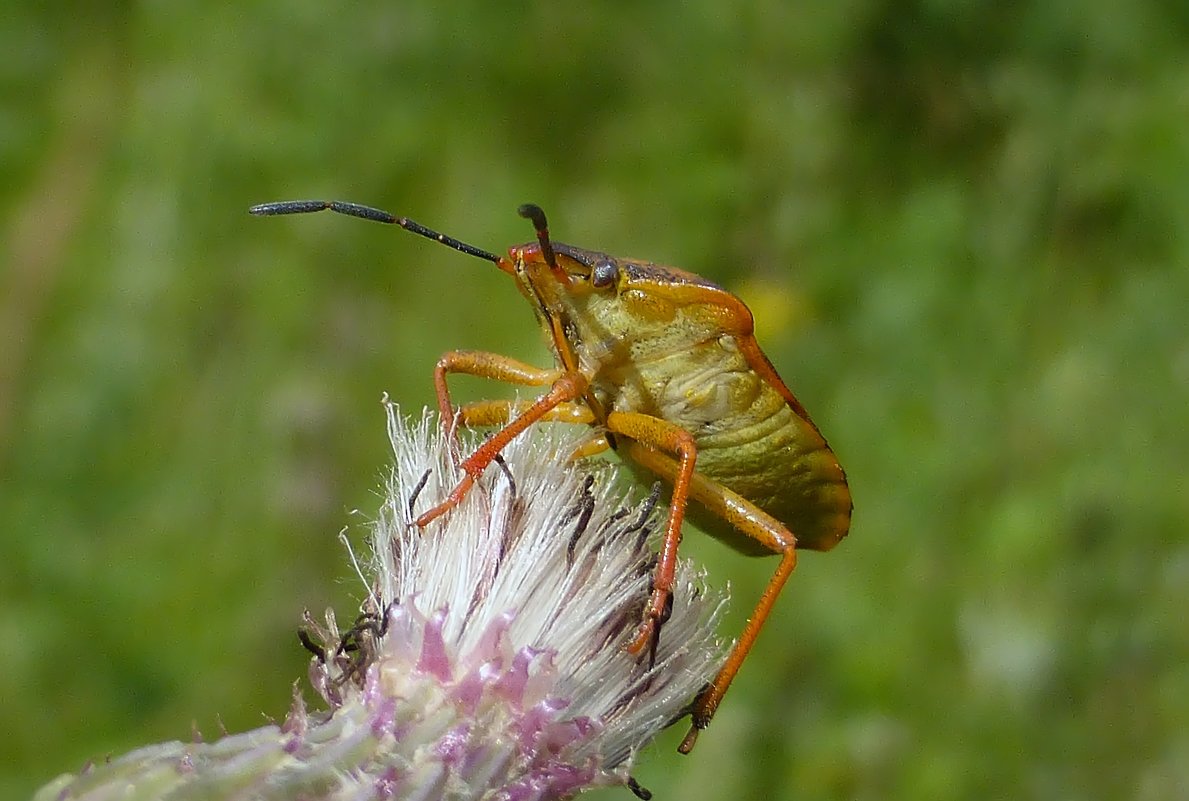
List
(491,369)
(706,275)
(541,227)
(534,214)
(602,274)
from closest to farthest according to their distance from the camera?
(534,214) → (541,227) → (602,274) → (491,369) → (706,275)

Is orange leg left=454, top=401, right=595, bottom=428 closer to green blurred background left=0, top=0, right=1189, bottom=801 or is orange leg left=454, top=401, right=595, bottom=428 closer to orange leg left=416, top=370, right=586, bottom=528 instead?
orange leg left=416, top=370, right=586, bottom=528

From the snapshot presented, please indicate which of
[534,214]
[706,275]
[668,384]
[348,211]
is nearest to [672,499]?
[668,384]

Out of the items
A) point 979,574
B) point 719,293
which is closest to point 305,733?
point 719,293

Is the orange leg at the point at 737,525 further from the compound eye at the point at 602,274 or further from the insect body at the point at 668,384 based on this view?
the compound eye at the point at 602,274

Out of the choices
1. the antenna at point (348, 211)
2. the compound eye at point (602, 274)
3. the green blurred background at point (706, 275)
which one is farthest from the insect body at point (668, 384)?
the green blurred background at point (706, 275)

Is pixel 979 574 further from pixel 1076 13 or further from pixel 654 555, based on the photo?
pixel 1076 13

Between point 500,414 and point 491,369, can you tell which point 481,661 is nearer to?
point 500,414
